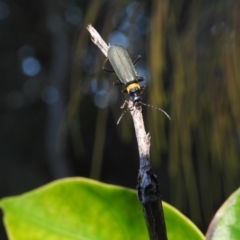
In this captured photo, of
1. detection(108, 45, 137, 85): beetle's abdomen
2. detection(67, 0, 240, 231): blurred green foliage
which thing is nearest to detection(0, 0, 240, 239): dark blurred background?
detection(67, 0, 240, 231): blurred green foliage

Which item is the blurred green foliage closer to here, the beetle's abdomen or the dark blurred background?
the dark blurred background

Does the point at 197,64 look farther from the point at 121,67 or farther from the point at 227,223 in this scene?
the point at 227,223

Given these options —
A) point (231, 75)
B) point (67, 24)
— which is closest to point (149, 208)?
point (231, 75)

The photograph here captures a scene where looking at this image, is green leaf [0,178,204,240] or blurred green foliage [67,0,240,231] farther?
blurred green foliage [67,0,240,231]

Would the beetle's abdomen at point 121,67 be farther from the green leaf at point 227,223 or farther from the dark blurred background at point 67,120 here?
the dark blurred background at point 67,120

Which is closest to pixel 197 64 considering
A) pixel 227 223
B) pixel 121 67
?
pixel 121 67

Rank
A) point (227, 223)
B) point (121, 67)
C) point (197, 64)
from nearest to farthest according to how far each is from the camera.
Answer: point (227, 223), point (121, 67), point (197, 64)

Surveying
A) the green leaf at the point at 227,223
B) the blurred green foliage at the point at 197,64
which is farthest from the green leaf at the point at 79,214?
the blurred green foliage at the point at 197,64
